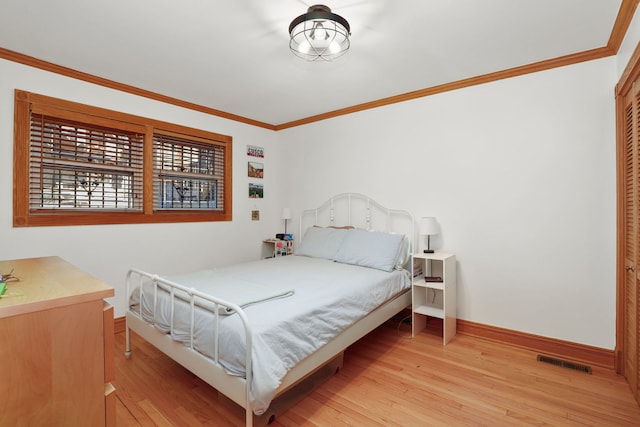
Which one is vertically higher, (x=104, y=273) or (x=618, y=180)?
(x=618, y=180)

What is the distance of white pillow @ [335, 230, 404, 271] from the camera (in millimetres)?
2994

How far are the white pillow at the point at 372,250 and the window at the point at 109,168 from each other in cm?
165

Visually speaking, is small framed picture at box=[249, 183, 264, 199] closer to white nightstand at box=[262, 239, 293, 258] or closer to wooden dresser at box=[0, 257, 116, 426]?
white nightstand at box=[262, 239, 293, 258]

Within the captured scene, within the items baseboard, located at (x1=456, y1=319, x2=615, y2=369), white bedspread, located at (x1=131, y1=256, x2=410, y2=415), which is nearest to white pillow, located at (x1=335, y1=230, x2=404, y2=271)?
white bedspread, located at (x1=131, y1=256, x2=410, y2=415)

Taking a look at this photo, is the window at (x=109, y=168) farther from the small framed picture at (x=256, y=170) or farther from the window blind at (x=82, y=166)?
the small framed picture at (x=256, y=170)

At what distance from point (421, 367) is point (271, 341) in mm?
1391

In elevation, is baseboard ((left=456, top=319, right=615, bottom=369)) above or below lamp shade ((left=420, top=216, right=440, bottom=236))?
below

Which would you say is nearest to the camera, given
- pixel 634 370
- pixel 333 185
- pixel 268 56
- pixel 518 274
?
pixel 634 370

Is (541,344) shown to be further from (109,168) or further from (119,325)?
(109,168)

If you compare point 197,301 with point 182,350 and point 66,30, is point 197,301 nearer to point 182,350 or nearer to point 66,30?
point 182,350

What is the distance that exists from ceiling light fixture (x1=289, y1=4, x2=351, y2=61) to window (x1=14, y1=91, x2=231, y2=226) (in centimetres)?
192

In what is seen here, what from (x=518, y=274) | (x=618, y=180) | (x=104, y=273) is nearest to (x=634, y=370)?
(x=518, y=274)

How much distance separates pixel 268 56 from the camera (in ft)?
8.14

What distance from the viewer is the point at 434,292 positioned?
3.17m
